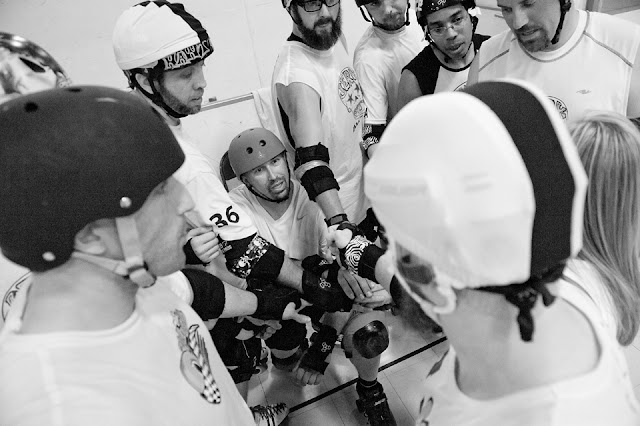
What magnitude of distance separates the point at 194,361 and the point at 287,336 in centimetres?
129

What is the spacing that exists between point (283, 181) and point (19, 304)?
57.4 inches

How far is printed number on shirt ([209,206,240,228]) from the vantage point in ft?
5.81

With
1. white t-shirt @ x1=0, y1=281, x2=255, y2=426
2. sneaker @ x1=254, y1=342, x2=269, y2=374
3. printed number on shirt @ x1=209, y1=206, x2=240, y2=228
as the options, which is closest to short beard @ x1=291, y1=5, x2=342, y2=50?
printed number on shirt @ x1=209, y1=206, x2=240, y2=228

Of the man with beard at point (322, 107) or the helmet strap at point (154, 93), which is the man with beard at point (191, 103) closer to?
the helmet strap at point (154, 93)

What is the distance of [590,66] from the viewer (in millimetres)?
1737

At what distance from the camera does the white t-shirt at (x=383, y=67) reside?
272cm

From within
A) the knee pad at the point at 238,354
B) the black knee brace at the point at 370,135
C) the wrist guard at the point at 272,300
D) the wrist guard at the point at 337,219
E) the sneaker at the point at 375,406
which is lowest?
the sneaker at the point at 375,406

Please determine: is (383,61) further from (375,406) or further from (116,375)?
(116,375)

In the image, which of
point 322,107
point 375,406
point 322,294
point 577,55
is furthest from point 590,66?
point 375,406

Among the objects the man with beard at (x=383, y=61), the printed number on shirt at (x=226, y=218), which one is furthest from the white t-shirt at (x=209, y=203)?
the man with beard at (x=383, y=61)

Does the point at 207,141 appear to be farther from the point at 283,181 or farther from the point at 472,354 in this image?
the point at 472,354

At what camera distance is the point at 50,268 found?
0.85m

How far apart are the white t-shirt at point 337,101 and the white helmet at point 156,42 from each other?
1.86ft

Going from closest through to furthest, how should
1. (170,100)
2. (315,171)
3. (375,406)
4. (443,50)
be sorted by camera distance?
(170,100), (315,171), (375,406), (443,50)
